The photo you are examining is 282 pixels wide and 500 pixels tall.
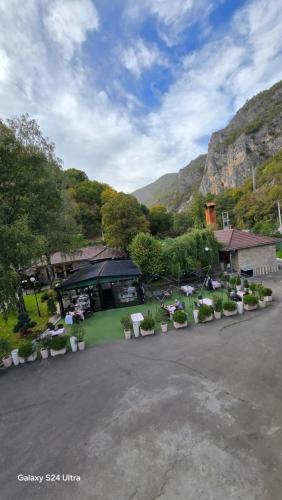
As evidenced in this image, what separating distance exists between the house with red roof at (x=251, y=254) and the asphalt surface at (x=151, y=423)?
397 inches

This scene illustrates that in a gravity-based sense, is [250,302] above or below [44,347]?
below

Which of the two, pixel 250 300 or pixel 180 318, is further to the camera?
pixel 250 300

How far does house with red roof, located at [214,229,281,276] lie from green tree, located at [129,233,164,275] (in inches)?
217

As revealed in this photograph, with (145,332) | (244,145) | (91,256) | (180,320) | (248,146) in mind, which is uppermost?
(244,145)

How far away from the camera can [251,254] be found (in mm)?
18109

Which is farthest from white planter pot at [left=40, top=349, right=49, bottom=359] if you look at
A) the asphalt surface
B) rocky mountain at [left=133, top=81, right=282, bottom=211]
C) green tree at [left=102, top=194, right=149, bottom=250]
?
rocky mountain at [left=133, top=81, right=282, bottom=211]

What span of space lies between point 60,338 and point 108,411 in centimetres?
420

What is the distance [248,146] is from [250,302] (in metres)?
93.3

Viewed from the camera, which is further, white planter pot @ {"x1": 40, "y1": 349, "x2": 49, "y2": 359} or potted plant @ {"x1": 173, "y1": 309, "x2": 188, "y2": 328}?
potted plant @ {"x1": 173, "y1": 309, "x2": 188, "y2": 328}

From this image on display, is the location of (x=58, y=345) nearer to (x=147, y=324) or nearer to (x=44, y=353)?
(x=44, y=353)

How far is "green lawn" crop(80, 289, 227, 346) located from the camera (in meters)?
10.2

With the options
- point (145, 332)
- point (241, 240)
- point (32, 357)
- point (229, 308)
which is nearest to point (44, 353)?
point (32, 357)

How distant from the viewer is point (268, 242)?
718 inches

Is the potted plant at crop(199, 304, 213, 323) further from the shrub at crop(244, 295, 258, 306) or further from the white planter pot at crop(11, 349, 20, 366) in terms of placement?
the white planter pot at crop(11, 349, 20, 366)
